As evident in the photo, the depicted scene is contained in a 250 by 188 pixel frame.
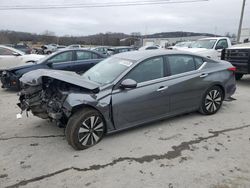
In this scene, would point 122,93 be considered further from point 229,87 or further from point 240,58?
point 240,58

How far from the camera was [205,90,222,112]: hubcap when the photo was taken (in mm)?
5152

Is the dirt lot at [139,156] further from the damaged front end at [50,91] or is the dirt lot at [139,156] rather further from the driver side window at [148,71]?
the driver side window at [148,71]

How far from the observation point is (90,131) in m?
3.79

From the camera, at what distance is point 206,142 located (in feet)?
13.0

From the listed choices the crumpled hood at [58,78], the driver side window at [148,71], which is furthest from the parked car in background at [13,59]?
the driver side window at [148,71]

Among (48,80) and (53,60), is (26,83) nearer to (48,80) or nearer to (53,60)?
(48,80)

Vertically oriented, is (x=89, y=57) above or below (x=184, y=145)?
above

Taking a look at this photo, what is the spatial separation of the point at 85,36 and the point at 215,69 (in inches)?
2692

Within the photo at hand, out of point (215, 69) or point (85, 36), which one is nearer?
point (215, 69)

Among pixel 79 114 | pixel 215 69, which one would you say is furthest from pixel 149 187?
pixel 215 69

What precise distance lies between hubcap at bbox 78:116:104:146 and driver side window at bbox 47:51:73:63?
5301mm

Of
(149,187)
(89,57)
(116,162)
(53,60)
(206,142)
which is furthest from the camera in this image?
(89,57)

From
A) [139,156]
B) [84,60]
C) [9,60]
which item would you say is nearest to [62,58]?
[84,60]

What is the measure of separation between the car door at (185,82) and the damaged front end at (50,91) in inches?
63.2
